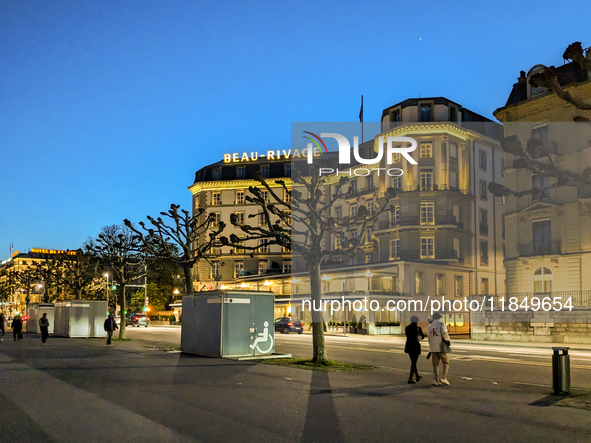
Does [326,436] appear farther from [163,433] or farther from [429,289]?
[429,289]

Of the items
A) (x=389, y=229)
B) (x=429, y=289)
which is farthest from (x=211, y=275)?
(x=429, y=289)

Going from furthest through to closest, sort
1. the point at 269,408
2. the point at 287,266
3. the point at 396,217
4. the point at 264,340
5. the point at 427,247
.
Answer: the point at 287,266
the point at 396,217
the point at 427,247
the point at 264,340
the point at 269,408

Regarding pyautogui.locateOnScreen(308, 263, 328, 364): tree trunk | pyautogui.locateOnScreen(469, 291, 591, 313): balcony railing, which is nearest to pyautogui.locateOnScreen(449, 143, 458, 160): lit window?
pyautogui.locateOnScreen(469, 291, 591, 313): balcony railing

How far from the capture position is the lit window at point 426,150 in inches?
2381

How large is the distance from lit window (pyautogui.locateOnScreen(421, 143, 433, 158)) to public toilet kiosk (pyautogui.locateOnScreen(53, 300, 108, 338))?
119 ft

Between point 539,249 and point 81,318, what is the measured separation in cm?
3220

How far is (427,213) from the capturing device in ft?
198

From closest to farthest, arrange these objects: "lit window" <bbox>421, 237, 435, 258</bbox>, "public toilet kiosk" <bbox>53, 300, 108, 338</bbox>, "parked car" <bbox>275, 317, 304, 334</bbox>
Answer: "public toilet kiosk" <bbox>53, 300, 108, 338</bbox> → "parked car" <bbox>275, 317, 304, 334</bbox> → "lit window" <bbox>421, 237, 435, 258</bbox>

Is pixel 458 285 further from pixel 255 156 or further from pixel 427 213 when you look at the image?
pixel 255 156

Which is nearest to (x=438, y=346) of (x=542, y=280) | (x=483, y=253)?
(x=542, y=280)

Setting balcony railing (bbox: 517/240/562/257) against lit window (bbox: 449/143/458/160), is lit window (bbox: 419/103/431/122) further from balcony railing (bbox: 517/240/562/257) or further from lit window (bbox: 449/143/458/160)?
balcony railing (bbox: 517/240/562/257)

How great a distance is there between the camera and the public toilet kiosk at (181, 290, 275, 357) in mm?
20797

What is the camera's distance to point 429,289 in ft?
184

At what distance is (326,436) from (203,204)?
89.5m
